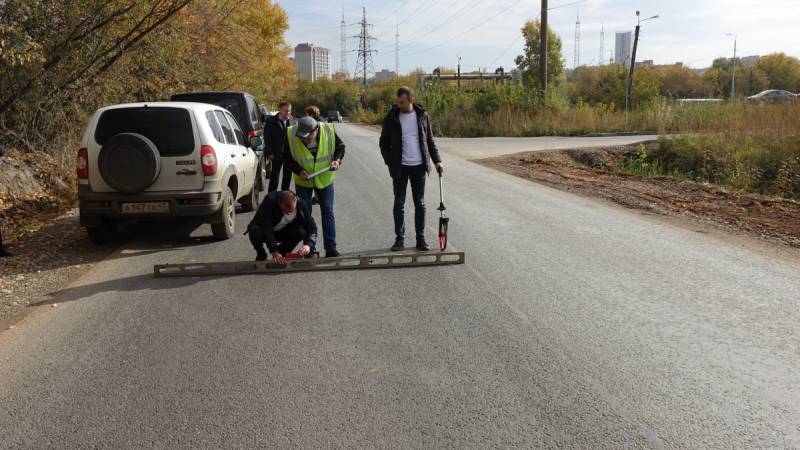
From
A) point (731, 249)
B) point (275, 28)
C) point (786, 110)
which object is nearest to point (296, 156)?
point (731, 249)

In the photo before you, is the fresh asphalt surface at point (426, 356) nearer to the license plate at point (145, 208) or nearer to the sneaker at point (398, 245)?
the sneaker at point (398, 245)

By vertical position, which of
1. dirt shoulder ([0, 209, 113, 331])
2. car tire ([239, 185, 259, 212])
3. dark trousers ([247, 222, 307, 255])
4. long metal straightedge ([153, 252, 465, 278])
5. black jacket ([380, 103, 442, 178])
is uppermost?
black jacket ([380, 103, 442, 178])

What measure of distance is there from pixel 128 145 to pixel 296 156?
2.28 meters

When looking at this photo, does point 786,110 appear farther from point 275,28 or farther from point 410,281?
point 275,28

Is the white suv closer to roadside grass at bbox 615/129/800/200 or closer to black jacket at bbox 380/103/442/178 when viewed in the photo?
black jacket at bbox 380/103/442/178

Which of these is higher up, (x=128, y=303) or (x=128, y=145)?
(x=128, y=145)

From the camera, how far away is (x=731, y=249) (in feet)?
28.8

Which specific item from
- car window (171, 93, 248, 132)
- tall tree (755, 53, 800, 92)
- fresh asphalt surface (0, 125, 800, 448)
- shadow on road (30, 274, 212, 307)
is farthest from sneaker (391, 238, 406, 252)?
tall tree (755, 53, 800, 92)

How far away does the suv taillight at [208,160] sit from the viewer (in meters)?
8.89

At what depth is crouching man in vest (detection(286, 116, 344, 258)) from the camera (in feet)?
25.1

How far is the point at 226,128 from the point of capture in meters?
10.6

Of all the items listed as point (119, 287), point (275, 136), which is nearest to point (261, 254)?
point (119, 287)

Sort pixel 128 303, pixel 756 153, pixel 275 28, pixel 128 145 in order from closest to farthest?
1. pixel 128 303
2. pixel 128 145
3. pixel 756 153
4. pixel 275 28

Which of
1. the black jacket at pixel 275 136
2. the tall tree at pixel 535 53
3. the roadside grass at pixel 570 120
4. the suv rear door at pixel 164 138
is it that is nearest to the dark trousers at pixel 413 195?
the suv rear door at pixel 164 138
